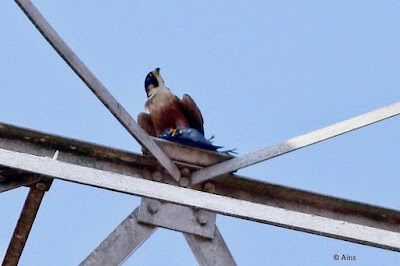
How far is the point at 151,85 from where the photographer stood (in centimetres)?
562

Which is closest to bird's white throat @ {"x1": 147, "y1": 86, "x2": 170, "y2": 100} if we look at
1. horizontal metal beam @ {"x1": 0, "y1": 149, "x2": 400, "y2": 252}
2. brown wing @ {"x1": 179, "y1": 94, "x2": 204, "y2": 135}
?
brown wing @ {"x1": 179, "y1": 94, "x2": 204, "y2": 135}

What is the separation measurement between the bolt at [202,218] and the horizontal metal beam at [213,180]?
12cm

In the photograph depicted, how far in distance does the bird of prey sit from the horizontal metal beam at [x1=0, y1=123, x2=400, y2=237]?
24.1 inches

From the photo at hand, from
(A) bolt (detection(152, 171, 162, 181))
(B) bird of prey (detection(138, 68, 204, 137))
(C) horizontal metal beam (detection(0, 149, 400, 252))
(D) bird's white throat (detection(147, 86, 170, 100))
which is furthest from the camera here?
(D) bird's white throat (detection(147, 86, 170, 100))

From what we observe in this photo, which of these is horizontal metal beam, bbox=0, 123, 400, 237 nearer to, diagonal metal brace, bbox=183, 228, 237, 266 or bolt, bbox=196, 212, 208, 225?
bolt, bbox=196, 212, 208, 225

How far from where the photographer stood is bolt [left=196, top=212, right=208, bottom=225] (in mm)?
4324

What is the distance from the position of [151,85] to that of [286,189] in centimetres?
155

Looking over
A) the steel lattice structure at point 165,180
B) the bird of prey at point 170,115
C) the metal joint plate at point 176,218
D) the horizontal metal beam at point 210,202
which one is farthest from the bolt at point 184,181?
the horizontal metal beam at point 210,202

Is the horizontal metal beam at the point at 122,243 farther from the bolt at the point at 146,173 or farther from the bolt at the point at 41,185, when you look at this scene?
the bolt at the point at 41,185

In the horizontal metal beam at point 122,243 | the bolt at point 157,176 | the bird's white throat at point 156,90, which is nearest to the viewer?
the horizontal metal beam at point 122,243

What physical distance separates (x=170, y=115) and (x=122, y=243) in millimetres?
1110

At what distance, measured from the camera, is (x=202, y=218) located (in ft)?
14.2

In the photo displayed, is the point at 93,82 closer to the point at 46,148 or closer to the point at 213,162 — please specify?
the point at 46,148

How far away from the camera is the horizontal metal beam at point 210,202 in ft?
10.8
